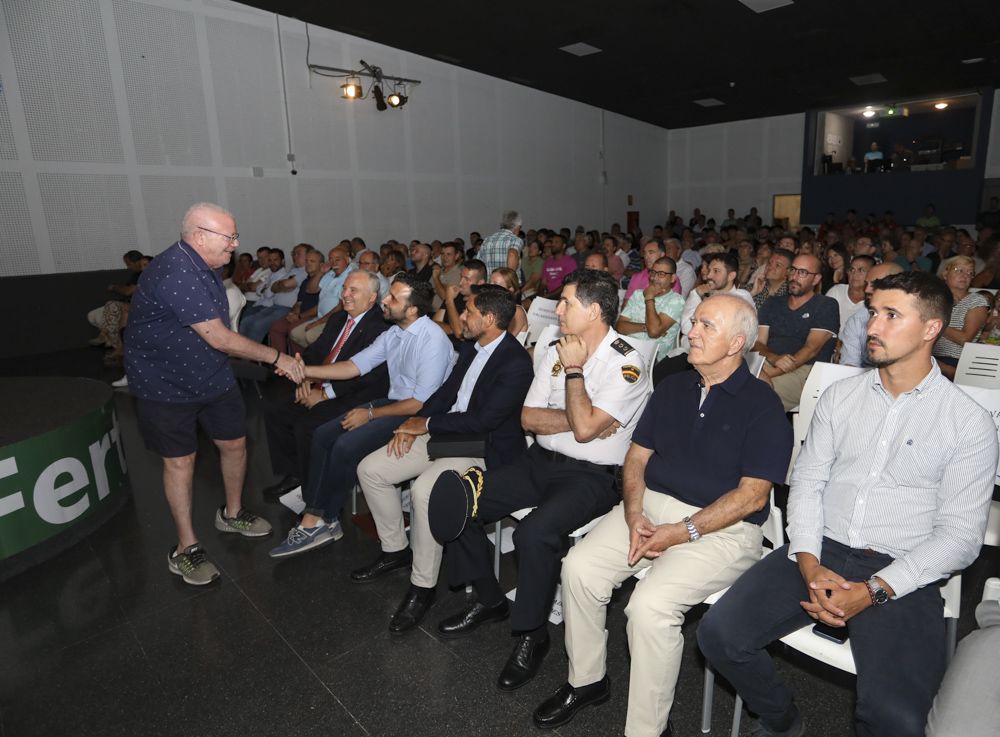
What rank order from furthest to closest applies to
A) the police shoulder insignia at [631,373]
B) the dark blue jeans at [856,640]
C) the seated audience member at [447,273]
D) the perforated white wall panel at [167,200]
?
the perforated white wall panel at [167,200]
the seated audience member at [447,273]
the police shoulder insignia at [631,373]
the dark blue jeans at [856,640]

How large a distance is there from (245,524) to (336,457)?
2.59ft

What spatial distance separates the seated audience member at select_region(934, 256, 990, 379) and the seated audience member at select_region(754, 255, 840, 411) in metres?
0.70

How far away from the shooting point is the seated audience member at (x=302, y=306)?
6.52m

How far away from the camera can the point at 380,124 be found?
36.8ft

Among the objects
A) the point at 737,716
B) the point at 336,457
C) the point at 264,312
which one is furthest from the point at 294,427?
the point at 264,312

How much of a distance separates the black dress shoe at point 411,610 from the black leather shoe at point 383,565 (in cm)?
31

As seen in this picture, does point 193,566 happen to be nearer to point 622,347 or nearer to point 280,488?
point 280,488

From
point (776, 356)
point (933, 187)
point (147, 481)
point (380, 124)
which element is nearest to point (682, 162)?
point (933, 187)

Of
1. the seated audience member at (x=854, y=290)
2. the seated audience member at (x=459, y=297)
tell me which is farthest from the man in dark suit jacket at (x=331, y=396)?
the seated audience member at (x=854, y=290)

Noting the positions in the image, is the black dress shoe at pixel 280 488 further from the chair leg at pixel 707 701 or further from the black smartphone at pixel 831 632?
the black smartphone at pixel 831 632

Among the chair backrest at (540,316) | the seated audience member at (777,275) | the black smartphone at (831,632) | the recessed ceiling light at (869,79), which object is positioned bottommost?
the black smartphone at (831,632)

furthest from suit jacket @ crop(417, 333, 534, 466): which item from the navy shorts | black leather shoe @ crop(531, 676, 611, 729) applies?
the navy shorts

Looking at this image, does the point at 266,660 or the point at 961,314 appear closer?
the point at 266,660

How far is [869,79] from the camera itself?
12.3 meters
